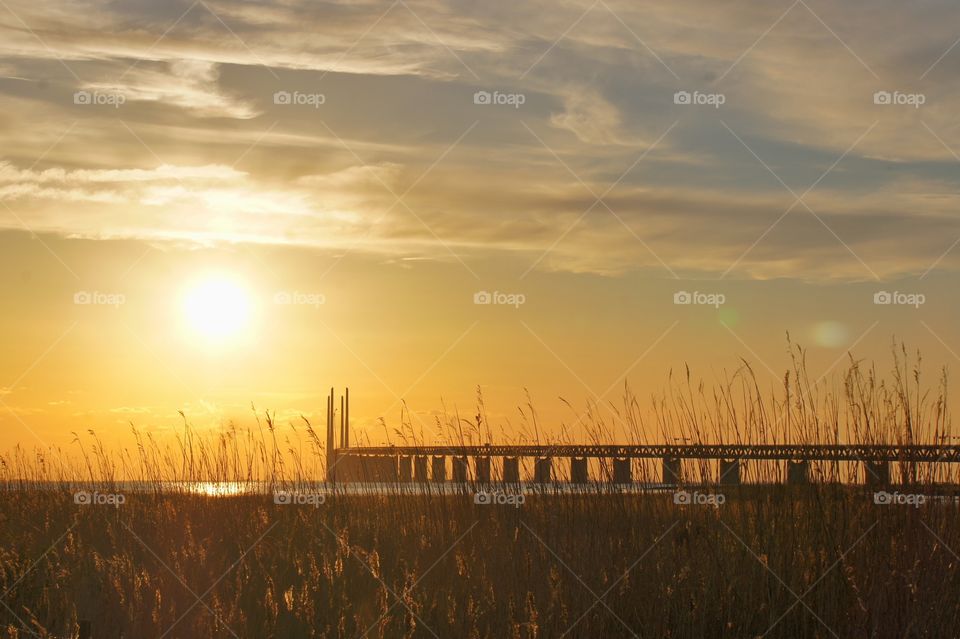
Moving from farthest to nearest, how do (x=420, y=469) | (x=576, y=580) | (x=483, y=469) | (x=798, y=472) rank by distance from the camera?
(x=420, y=469)
(x=483, y=469)
(x=798, y=472)
(x=576, y=580)

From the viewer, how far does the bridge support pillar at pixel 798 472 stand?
8.12 metres

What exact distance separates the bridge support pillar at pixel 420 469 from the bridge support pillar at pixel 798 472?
3466 mm

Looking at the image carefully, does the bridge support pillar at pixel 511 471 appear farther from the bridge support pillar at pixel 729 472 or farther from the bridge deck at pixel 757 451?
the bridge support pillar at pixel 729 472

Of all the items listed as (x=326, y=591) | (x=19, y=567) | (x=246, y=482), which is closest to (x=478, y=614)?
(x=326, y=591)

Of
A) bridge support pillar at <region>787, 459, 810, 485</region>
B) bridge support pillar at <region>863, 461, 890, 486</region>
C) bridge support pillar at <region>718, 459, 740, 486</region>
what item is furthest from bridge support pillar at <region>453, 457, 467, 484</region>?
bridge support pillar at <region>863, 461, 890, 486</region>

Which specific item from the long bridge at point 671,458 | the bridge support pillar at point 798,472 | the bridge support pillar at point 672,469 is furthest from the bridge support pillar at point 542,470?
the bridge support pillar at point 798,472

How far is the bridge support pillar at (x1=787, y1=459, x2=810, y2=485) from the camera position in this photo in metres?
8.12

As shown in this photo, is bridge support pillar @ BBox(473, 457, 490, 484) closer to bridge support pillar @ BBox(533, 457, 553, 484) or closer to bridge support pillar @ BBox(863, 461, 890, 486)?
bridge support pillar @ BBox(533, 457, 553, 484)

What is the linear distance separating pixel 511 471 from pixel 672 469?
225 centimetres

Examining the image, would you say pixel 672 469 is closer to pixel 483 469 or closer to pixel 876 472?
pixel 876 472

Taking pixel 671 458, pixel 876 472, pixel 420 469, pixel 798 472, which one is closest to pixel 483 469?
pixel 420 469

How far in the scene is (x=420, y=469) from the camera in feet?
37.9

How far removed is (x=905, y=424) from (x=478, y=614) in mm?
3495

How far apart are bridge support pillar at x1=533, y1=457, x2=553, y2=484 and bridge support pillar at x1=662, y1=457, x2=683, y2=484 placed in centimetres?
111
